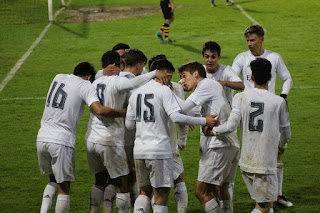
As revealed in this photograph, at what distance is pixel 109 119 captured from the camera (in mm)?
7320

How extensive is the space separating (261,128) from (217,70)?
5.33 ft

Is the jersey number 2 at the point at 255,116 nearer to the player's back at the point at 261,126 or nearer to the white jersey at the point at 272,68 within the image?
the player's back at the point at 261,126

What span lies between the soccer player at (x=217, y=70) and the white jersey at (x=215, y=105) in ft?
1.64

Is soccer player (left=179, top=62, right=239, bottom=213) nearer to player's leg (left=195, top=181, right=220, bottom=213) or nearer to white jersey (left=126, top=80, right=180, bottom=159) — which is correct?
player's leg (left=195, top=181, right=220, bottom=213)

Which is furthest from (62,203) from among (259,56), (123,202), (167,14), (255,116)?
(167,14)

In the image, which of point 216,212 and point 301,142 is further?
point 301,142

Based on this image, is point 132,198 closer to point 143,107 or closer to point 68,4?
point 143,107

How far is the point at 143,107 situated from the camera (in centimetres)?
671

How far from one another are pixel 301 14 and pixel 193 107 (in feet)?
55.4

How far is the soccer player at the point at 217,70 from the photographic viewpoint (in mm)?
7688

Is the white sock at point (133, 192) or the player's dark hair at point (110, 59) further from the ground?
the player's dark hair at point (110, 59)

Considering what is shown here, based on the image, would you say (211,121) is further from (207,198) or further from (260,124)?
(207,198)

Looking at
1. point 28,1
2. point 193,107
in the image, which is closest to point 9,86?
point 193,107

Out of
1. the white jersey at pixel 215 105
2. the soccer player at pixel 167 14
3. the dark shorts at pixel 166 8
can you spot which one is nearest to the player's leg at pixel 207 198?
the white jersey at pixel 215 105
